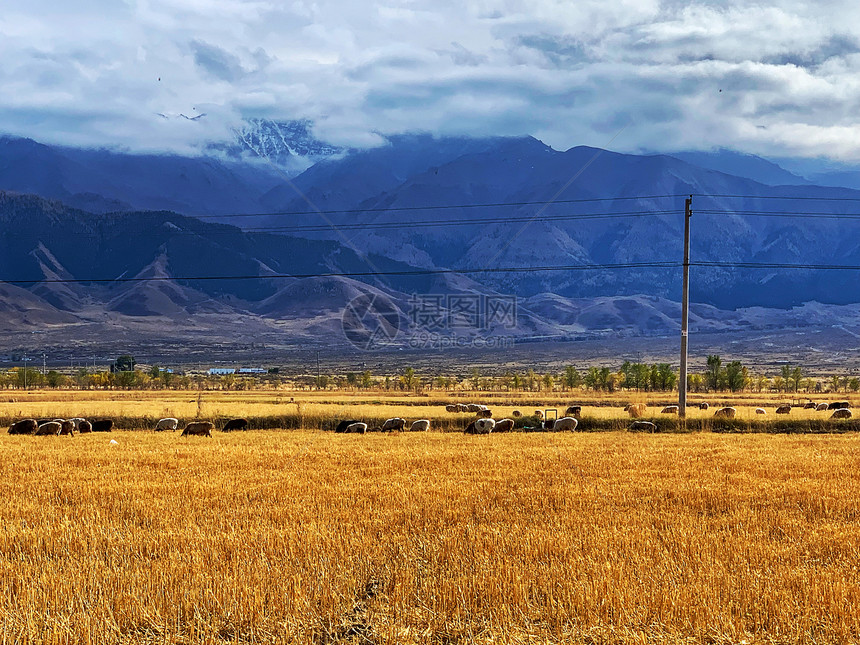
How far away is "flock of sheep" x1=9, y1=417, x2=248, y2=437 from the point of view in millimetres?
30688

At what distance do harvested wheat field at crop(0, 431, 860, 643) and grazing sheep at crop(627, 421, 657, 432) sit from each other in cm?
1068

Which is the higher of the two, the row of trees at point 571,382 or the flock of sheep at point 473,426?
the flock of sheep at point 473,426

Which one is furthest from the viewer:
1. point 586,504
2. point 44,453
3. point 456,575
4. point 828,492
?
point 44,453

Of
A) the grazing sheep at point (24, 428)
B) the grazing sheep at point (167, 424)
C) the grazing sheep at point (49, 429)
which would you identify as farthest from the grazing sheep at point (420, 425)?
the grazing sheep at point (24, 428)

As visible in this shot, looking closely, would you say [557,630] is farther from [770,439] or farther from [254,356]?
[254,356]

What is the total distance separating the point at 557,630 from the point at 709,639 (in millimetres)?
1388

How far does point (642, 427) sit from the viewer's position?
103ft

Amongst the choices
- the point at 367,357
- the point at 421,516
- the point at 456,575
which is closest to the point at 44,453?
the point at 421,516

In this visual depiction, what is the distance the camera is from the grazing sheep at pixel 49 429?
30875 millimetres

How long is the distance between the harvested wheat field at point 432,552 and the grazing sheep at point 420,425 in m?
12.7

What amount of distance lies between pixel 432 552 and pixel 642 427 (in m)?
22.2

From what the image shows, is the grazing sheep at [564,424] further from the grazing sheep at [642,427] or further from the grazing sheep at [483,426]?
the grazing sheep at [483,426]

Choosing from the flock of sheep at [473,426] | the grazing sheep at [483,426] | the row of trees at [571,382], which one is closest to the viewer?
the grazing sheep at [483,426]

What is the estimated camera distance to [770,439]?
88.8ft
